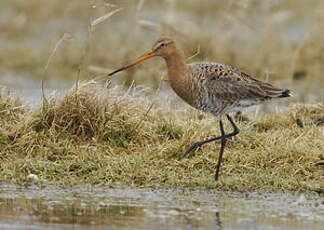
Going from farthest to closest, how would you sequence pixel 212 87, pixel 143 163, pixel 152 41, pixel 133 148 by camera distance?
pixel 152 41 < pixel 133 148 < pixel 143 163 < pixel 212 87

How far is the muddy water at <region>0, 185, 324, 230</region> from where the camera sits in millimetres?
7379

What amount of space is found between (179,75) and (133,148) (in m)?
0.99

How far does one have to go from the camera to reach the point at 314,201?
27.7 ft

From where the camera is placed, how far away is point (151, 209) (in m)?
7.93

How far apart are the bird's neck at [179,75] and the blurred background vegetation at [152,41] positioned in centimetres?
404

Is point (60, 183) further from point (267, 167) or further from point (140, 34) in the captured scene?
point (140, 34)

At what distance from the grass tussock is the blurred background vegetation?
11.3 feet

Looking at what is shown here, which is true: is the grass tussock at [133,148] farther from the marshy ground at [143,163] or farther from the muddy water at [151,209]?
A: the muddy water at [151,209]

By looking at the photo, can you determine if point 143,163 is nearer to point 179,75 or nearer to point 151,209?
point 179,75

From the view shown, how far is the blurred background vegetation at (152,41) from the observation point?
1502 centimetres

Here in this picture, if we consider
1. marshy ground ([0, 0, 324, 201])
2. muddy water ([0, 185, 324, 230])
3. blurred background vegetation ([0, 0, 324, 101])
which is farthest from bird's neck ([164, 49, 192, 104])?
blurred background vegetation ([0, 0, 324, 101])

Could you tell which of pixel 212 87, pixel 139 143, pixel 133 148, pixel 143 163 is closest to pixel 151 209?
pixel 143 163

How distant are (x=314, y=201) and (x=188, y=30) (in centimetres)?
771

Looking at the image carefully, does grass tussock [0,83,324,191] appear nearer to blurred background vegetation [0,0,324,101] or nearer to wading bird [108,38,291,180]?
wading bird [108,38,291,180]
